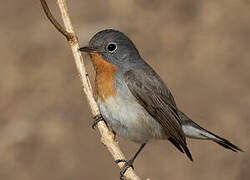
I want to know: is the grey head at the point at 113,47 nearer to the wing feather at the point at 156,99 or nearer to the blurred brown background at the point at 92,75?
the wing feather at the point at 156,99

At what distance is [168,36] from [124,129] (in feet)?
28.3

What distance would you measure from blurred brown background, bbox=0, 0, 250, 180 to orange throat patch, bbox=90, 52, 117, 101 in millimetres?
3313

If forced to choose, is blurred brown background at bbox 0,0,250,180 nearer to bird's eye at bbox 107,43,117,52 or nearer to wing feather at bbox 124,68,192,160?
wing feather at bbox 124,68,192,160

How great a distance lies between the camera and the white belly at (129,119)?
7.40 metres

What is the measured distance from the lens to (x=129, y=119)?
295 inches

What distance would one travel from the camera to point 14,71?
1477 centimetres

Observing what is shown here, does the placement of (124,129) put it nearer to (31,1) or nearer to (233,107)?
(233,107)

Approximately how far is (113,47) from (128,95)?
25.1 inches

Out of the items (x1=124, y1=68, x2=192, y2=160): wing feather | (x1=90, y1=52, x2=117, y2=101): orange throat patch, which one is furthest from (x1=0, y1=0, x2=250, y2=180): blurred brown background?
(x1=90, y1=52, x2=117, y2=101): orange throat patch

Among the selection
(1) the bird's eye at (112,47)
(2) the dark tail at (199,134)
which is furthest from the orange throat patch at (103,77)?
(2) the dark tail at (199,134)

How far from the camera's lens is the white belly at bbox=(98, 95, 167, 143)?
291 inches

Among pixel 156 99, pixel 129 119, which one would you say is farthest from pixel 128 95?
pixel 156 99

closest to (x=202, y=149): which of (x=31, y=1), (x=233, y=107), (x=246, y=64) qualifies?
(x=233, y=107)

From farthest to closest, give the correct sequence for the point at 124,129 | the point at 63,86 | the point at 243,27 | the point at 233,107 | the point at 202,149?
1. the point at 243,27
2. the point at 63,86
3. the point at 233,107
4. the point at 202,149
5. the point at 124,129
